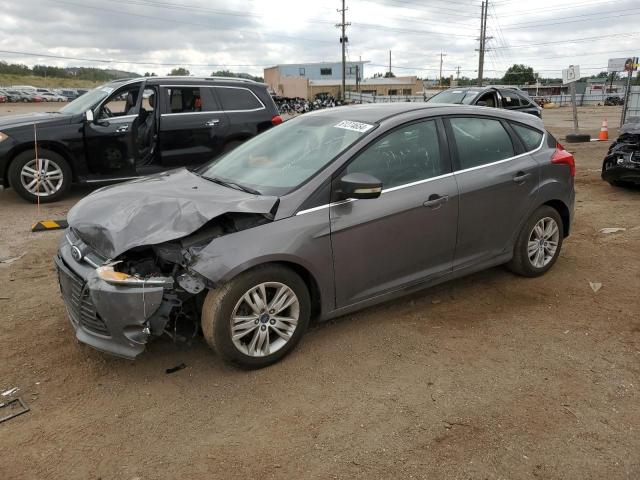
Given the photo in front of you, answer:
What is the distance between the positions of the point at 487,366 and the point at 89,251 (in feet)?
8.85

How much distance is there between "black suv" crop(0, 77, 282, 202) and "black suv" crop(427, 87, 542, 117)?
18.3 ft

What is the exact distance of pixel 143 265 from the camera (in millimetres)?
3176

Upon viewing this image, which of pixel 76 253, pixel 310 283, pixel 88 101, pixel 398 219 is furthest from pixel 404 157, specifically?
pixel 88 101

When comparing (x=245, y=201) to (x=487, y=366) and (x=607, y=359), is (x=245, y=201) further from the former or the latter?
(x=607, y=359)

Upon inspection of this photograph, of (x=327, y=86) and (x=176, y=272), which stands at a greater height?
(x=327, y=86)

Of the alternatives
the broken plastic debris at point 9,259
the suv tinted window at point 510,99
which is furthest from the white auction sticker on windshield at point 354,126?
the suv tinted window at point 510,99

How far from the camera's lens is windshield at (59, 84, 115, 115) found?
800cm

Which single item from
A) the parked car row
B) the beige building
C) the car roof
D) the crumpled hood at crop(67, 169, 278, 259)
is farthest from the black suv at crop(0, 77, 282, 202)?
the beige building

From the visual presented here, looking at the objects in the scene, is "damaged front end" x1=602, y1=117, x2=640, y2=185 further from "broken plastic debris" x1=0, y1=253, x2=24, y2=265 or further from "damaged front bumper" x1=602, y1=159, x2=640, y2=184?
"broken plastic debris" x1=0, y1=253, x2=24, y2=265

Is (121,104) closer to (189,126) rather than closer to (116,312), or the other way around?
(189,126)

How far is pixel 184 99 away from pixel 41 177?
2.47 metres

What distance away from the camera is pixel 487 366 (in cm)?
338

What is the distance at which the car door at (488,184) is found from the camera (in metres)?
4.06

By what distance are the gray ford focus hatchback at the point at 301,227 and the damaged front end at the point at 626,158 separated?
414 cm
